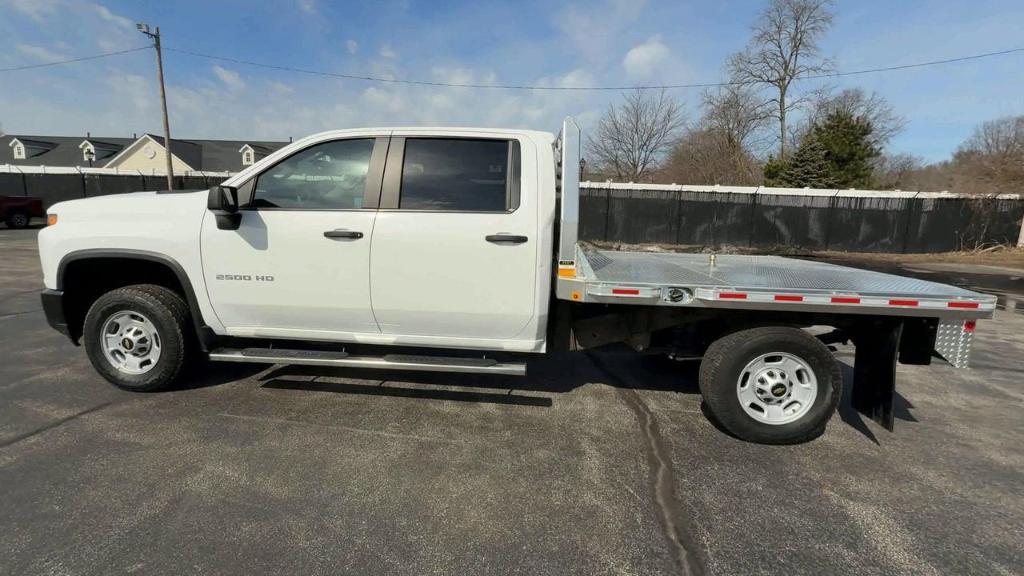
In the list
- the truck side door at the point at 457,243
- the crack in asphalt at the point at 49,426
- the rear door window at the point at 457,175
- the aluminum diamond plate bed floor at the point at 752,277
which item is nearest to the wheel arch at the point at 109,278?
the crack in asphalt at the point at 49,426

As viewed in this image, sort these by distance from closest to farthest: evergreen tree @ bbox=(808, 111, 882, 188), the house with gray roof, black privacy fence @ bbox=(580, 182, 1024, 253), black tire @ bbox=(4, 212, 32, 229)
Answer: black privacy fence @ bbox=(580, 182, 1024, 253)
black tire @ bbox=(4, 212, 32, 229)
evergreen tree @ bbox=(808, 111, 882, 188)
the house with gray roof

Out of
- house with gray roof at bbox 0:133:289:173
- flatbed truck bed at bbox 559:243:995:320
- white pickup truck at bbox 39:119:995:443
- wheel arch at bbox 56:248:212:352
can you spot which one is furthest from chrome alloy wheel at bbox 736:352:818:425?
house with gray roof at bbox 0:133:289:173

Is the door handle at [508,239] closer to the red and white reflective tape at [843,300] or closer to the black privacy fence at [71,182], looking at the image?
the red and white reflective tape at [843,300]

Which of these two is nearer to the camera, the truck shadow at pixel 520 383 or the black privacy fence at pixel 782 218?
the truck shadow at pixel 520 383

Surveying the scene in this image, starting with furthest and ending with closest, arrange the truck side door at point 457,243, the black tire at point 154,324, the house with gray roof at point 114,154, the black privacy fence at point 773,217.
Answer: the house with gray roof at point 114,154 → the black privacy fence at point 773,217 → the black tire at point 154,324 → the truck side door at point 457,243

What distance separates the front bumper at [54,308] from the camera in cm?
378

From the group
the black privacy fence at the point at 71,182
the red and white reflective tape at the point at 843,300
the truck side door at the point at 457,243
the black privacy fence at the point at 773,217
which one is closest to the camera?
the red and white reflective tape at the point at 843,300

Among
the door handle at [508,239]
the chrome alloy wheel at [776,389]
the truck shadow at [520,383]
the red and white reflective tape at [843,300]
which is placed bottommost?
the truck shadow at [520,383]

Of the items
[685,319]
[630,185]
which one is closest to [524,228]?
[685,319]

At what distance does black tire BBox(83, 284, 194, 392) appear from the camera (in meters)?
3.69

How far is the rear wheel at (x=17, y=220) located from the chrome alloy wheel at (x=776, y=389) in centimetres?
2708

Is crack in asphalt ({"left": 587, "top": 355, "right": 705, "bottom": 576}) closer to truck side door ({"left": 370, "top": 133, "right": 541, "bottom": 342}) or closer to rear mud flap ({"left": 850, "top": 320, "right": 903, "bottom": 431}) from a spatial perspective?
truck side door ({"left": 370, "top": 133, "right": 541, "bottom": 342})

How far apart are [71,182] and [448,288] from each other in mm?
26579

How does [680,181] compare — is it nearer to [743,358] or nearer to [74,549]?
[743,358]
